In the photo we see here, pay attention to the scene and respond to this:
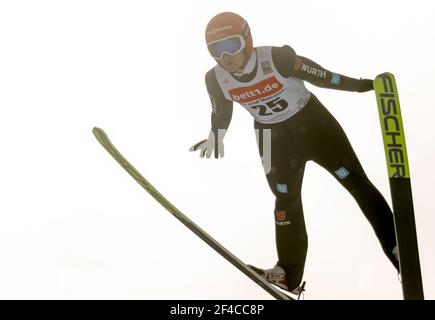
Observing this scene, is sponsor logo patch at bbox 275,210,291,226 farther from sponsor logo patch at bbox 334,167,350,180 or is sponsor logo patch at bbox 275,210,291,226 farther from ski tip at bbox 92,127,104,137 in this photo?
ski tip at bbox 92,127,104,137

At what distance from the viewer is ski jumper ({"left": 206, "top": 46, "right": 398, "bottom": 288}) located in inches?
237

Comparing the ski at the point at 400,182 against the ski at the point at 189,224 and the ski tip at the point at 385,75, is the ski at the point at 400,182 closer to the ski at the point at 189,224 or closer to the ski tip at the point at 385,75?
the ski tip at the point at 385,75

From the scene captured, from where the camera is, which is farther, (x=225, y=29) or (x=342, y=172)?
(x=342, y=172)

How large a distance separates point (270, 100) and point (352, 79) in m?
0.85

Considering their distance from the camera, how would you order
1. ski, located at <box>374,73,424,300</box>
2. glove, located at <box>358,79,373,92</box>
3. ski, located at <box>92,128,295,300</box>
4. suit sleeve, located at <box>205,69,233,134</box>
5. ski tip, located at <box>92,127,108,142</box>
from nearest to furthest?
ski, located at <box>374,73,424,300</box> < glove, located at <box>358,79,373,92</box> < ski, located at <box>92,128,295,300</box> < suit sleeve, located at <box>205,69,233,134</box> < ski tip, located at <box>92,127,108,142</box>

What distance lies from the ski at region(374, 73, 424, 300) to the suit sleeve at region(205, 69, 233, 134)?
166 cm

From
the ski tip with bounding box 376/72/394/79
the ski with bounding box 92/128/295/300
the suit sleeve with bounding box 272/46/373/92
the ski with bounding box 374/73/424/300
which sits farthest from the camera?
the ski with bounding box 92/128/295/300

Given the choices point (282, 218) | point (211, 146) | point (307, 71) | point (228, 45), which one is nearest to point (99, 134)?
point (211, 146)

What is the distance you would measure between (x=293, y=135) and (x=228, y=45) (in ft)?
3.88

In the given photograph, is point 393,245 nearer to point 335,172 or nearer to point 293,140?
point 335,172

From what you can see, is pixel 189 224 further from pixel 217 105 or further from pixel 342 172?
pixel 342 172

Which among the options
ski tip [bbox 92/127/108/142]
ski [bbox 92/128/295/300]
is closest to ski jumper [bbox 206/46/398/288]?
ski [bbox 92/128/295/300]

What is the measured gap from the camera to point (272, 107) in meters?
6.18
